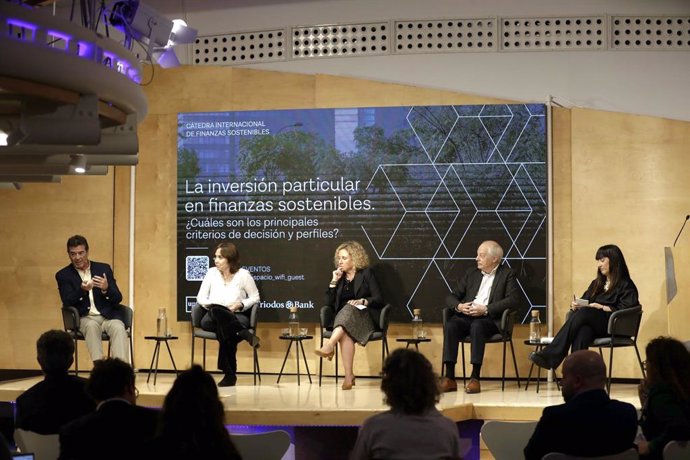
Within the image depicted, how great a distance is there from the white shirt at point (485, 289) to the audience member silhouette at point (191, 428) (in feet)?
16.1

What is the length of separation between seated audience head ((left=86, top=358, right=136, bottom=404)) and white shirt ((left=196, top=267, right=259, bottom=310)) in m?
4.38

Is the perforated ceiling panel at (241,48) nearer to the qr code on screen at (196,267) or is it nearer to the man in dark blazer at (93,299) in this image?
the qr code on screen at (196,267)

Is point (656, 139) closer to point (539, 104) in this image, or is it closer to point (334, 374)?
point (539, 104)

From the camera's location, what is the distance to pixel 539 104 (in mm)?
8375

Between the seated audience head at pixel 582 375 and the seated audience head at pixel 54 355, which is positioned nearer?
the seated audience head at pixel 582 375

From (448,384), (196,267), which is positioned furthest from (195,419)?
(196,267)

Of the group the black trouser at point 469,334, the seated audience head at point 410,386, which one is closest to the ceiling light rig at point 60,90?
the seated audience head at point 410,386

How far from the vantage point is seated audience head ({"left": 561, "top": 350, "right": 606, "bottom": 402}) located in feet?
12.5

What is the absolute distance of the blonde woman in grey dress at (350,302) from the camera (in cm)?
762

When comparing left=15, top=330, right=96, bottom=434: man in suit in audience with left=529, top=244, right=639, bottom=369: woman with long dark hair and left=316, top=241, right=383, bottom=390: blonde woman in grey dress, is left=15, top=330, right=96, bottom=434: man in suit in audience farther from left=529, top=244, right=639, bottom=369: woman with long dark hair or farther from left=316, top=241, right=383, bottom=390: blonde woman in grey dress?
left=529, top=244, right=639, bottom=369: woman with long dark hair

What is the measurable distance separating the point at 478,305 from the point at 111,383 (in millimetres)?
4449

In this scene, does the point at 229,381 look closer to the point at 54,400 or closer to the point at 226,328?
the point at 226,328

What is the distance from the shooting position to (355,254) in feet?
26.4

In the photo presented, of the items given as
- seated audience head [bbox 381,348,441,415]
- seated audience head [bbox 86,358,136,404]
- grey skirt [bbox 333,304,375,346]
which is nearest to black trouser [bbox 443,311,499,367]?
grey skirt [bbox 333,304,375,346]
